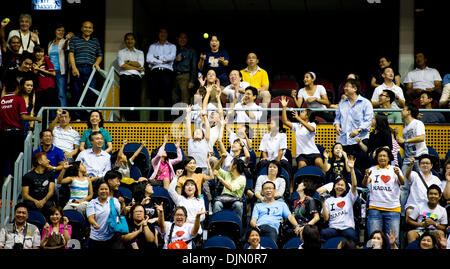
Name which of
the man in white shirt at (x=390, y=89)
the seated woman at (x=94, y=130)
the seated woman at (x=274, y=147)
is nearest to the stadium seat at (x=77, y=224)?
the seated woman at (x=94, y=130)

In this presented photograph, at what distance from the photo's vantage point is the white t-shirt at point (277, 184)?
1357 centimetres

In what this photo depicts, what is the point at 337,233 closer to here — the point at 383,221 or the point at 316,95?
the point at 383,221

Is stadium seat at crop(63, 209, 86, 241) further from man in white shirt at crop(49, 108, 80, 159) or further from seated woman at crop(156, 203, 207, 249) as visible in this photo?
man in white shirt at crop(49, 108, 80, 159)

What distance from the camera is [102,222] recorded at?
1280 centimetres

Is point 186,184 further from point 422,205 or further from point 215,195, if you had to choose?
point 422,205

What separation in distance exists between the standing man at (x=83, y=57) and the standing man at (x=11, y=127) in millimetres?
1737

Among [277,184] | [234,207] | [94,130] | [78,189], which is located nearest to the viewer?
[234,207]

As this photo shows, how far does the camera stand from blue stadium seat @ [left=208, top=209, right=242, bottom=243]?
1286 cm

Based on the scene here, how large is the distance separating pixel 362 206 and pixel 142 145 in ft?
12.5

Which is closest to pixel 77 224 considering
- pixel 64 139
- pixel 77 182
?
pixel 77 182

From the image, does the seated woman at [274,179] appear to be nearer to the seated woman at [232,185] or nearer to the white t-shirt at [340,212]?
the seated woman at [232,185]

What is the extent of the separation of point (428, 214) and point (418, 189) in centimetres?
57

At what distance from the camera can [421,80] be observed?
679 inches

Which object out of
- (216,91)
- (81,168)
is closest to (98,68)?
(216,91)
